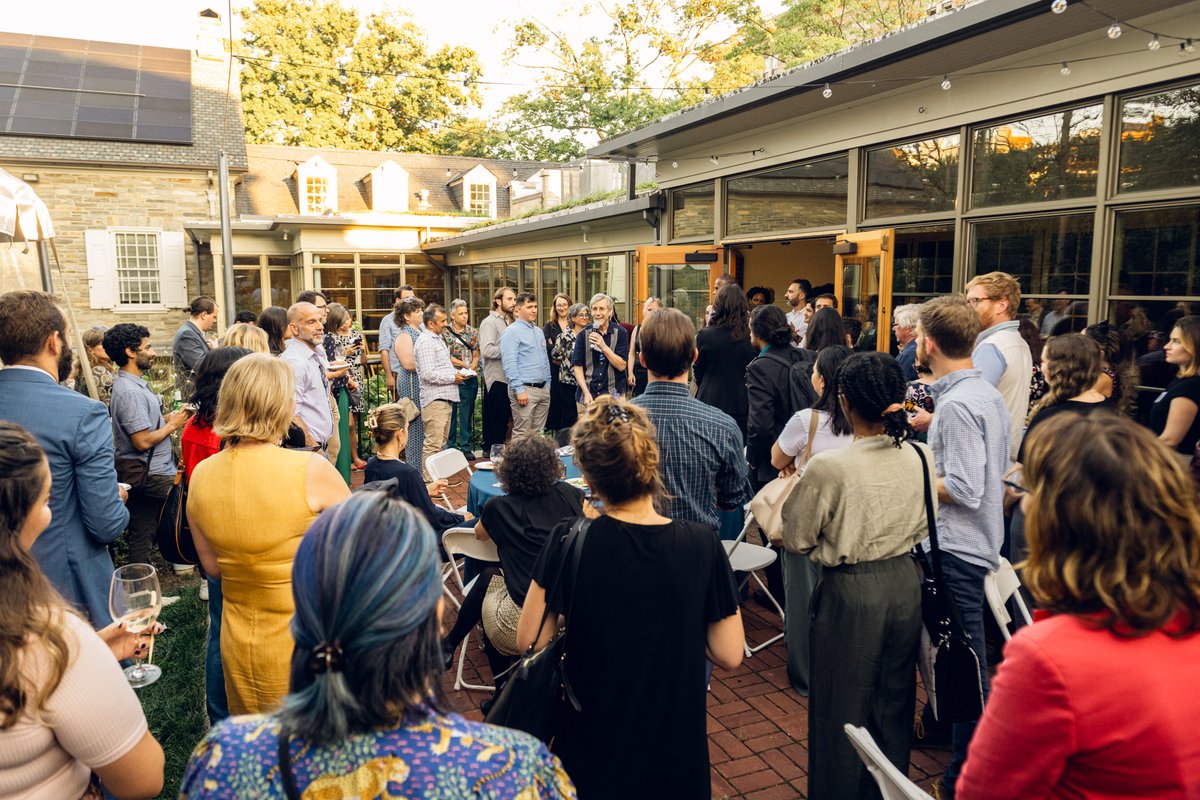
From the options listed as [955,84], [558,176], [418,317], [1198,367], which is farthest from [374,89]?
[1198,367]

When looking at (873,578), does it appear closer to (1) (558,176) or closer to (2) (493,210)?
(1) (558,176)

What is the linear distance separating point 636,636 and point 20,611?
1.29 meters

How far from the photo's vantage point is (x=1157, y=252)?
5203mm

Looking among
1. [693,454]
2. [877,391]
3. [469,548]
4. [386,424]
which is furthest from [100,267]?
[877,391]

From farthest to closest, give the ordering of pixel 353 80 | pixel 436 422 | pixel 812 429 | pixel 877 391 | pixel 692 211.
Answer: pixel 353 80 < pixel 692 211 < pixel 436 422 < pixel 812 429 < pixel 877 391

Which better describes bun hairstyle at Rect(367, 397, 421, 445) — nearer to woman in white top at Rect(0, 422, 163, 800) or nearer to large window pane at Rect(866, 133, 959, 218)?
woman in white top at Rect(0, 422, 163, 800)

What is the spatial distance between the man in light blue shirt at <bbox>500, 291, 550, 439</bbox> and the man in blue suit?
5456 mm

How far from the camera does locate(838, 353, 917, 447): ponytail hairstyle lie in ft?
8.46

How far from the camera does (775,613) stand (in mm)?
4992

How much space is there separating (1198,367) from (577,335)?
5.32m

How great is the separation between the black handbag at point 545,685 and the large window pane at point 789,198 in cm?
668

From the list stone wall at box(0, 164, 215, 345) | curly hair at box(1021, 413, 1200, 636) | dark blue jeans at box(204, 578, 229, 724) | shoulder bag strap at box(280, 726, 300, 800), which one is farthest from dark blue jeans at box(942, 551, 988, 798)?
stone wall at box(0, 164, 215, 345)

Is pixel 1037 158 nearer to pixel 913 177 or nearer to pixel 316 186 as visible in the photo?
pixel 913 177

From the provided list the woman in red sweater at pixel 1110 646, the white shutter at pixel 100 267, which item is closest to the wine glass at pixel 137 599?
the woman in red sweater at pixel 1110 646
